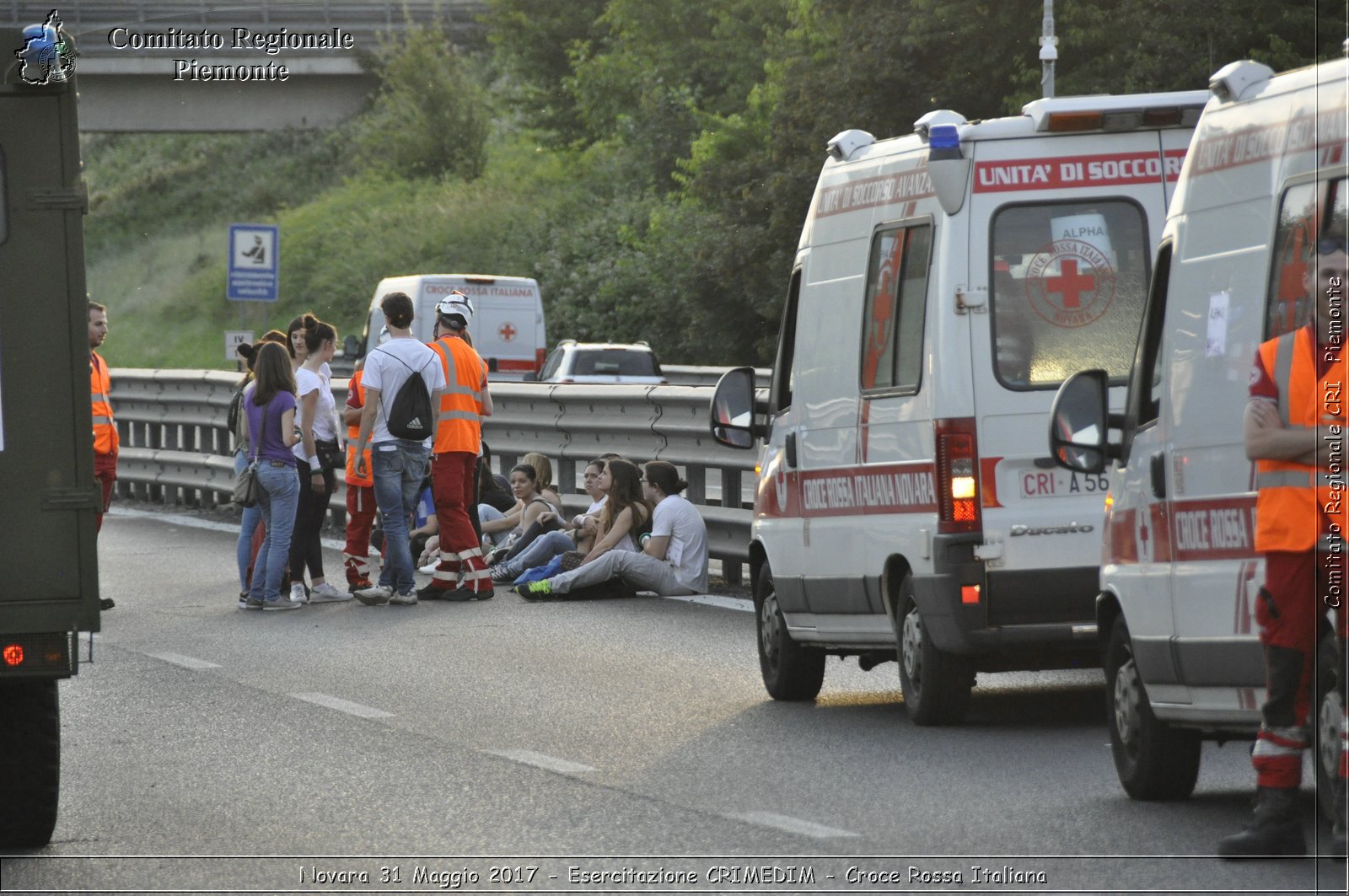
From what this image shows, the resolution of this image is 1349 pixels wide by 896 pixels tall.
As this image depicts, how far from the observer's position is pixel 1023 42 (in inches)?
1578

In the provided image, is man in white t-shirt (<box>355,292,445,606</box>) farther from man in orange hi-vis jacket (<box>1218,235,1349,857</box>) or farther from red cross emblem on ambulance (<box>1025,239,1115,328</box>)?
man in orange hi-vis jacket (<box>1218,235,1349,857</box>)

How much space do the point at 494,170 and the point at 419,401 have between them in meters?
51.2

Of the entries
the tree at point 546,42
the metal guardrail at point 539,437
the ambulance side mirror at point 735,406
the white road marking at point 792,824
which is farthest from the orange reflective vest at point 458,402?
the tree at point 546,42

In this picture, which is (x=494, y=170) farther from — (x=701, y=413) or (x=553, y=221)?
(x=701, y=413)

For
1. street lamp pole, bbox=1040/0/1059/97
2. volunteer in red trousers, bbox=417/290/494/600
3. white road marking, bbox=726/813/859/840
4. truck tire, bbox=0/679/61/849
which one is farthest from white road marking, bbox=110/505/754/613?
street lamp pole, bbox=1040/0/1059/97

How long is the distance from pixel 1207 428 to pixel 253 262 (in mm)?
24093

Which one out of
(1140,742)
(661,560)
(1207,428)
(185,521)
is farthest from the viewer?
(185,521)

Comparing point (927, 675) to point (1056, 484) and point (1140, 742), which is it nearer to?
point (1056, 484)

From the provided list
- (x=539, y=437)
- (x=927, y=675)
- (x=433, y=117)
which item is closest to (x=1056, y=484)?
(x=927, y=675)

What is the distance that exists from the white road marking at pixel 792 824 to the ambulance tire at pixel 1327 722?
1509mm

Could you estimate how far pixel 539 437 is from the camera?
64.2 feet

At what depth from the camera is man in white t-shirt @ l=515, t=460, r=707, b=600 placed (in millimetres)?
15594

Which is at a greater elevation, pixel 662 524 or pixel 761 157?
pixel 761 157

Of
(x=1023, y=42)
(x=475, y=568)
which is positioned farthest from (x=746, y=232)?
(x=475, y=568)
